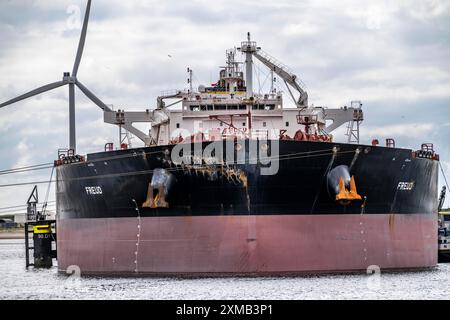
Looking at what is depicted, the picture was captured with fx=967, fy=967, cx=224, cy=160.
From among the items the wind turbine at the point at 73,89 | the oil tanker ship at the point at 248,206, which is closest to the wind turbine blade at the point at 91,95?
the wind turbine at the point at 73,89

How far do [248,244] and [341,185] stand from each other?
3482mm

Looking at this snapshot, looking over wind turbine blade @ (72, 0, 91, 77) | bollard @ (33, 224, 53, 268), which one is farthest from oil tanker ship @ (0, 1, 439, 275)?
wind turbine blade @ (72, 0, 91, 77)

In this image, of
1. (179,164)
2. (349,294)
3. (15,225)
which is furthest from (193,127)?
(15,225)

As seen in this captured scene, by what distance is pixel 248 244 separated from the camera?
30.3m

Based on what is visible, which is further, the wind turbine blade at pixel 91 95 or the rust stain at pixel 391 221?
the wind turbine blade at pixel 91 95

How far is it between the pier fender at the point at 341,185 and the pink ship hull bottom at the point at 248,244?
86 centimetres

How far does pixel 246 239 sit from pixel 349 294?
4389mm

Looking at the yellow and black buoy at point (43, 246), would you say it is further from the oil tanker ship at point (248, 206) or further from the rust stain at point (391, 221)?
the rust stain at point (391, 221)

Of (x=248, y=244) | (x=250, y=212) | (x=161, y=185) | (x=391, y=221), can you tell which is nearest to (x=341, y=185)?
(x=250, y=212)

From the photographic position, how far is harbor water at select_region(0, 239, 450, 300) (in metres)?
27.1

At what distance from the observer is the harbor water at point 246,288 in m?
27.1

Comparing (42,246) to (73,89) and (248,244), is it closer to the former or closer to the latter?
(73,89)

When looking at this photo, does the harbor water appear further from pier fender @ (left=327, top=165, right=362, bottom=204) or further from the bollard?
the bollard
